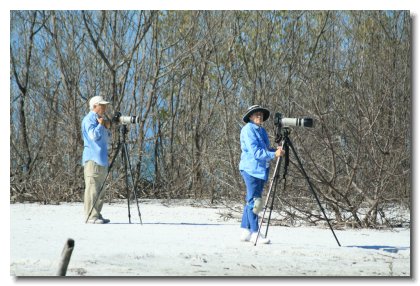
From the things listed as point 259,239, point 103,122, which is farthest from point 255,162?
point 103,122

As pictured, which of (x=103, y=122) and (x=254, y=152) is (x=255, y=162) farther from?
(x=103, y=122)

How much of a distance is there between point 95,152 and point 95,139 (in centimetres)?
15

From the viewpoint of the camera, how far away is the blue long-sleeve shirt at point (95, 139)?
28.1 feet

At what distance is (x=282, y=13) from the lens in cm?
919

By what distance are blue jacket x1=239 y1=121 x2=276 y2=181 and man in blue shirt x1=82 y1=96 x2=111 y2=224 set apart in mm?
1864

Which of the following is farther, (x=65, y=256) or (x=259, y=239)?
(x=259, y=239)

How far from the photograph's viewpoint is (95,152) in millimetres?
8672

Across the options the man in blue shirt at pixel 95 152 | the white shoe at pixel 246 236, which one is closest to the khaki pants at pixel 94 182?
the man in blue shirt at pixel 95 152

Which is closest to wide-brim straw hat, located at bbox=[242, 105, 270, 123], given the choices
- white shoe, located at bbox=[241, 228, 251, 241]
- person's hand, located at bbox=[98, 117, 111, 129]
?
white shoe, located at bbox=[241, 228, 251, 241]

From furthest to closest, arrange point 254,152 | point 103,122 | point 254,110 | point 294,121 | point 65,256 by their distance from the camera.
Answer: point 103,122
point 254,110
point 254,152
point 294,121
point 65,256

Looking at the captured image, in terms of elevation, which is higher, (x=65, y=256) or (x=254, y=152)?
(x=254, y=152)

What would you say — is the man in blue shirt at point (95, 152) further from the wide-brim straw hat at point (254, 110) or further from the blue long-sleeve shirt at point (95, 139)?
the wide-brim straw hat at point (254, 110)
